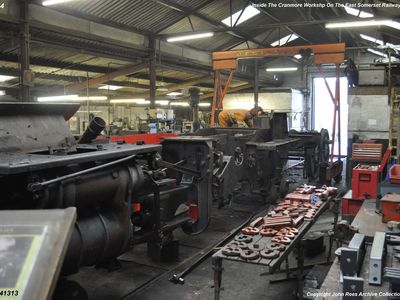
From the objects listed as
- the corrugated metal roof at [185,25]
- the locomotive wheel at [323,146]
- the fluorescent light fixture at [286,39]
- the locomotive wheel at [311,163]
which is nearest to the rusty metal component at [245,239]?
the locomotive wheel at [311,163]

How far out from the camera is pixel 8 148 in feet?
9.28

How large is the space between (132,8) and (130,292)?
6.90m

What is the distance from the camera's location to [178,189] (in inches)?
159

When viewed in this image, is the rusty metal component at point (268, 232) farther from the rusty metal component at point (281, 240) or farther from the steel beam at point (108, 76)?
the steel beam at point (108, 76)

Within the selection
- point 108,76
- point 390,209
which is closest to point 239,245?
point 390,209

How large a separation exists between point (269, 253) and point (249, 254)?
0.13 m

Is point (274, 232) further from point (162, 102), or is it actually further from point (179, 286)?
point (162, 102)

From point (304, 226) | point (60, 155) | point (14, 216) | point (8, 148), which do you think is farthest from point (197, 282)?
point (14, 216)

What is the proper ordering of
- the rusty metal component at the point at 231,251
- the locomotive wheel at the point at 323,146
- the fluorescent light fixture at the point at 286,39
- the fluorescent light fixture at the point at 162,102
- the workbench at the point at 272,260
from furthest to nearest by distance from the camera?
the fluorescent light fixture at the point at 162,102
the fluorescent light fixture at the point at 286,39
the locomotive wheel at the point at 323,146
the rusty metal component at the point at 231,251
the workbench at the point at 272,260

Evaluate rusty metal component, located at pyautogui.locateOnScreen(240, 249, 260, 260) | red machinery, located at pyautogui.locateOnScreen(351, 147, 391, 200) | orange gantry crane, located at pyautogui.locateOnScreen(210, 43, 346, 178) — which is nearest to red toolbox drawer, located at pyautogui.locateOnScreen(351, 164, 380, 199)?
red machinery, located at pyautogui.locateOnScreen(351, 147, 391, 200)

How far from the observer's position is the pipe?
3.48 m

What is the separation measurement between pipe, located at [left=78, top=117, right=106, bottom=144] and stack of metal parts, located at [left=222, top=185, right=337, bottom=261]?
1505 millimetres

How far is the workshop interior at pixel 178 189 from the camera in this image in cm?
180

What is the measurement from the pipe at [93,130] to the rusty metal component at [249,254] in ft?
5.46
